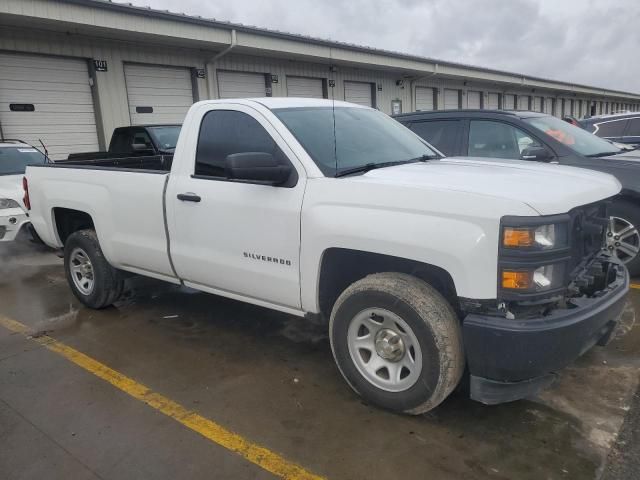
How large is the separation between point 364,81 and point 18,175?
1532 cm

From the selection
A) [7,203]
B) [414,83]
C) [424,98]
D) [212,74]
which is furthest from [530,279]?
[424,98]

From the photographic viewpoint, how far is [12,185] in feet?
25.9

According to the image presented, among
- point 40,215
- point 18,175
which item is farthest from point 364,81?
point 40,215

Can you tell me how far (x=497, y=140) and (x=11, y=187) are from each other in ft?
23.0

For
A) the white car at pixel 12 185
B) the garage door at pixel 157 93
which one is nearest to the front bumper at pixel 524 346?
the white car at pixel 12 185

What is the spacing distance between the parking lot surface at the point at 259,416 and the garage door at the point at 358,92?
16.9m

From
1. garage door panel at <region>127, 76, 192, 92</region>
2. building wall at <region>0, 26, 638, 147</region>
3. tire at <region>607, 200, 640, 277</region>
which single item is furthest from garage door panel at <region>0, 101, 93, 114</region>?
tire at <region>607, 200, 640, 277</region>

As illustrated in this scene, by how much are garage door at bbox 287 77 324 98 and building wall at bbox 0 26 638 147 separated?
225 mm

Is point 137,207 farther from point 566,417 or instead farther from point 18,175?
point 18,175

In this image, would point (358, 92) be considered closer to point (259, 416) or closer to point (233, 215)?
point (233, 215)

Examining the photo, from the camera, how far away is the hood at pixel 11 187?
299 inches

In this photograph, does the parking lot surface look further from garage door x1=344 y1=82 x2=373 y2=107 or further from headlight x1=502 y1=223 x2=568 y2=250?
garage door x1=344 y1=82 x2=373 y2=107

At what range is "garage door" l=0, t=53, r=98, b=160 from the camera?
1163cm

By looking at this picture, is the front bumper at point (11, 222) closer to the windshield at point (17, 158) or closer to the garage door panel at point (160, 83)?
the windshield at point (17, 158)
